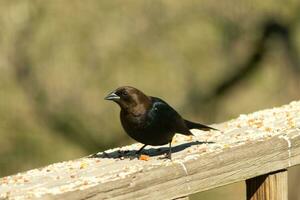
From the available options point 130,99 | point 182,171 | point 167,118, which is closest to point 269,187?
point 182,171

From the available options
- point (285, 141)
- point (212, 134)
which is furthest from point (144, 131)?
point (285, 141)

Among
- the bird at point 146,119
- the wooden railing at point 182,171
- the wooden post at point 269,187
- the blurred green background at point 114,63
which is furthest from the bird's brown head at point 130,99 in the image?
the blurred green background at point 114,63

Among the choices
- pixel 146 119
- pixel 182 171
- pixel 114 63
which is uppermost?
pixel 114 63

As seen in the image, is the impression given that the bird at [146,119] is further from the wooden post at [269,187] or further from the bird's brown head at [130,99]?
the wooden post at [269,187]

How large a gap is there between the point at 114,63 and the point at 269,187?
4446mm

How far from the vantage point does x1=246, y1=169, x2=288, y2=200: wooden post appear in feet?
12.7

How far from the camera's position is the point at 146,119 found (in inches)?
174

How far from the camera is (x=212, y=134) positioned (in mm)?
4418

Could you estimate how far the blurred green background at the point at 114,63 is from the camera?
806cm

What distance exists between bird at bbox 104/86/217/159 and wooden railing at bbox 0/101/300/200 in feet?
0.20

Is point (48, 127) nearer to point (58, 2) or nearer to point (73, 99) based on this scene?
point (73, 99)

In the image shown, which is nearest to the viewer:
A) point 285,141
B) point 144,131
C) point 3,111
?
point 285,141

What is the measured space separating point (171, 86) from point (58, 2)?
120cm

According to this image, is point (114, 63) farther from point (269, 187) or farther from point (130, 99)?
point (269, 187)
